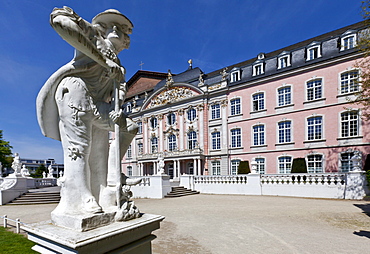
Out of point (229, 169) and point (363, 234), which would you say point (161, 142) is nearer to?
point (229, 169)

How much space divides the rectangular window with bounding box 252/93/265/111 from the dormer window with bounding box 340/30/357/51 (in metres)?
7.68

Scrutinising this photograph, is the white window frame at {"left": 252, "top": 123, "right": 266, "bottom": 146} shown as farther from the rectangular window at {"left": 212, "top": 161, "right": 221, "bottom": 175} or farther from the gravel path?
the gravel path

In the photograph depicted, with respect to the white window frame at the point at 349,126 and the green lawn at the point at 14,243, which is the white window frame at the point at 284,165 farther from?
the green lawn at the point at 14,243

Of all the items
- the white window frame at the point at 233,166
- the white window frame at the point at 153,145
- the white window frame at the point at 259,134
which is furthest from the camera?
the white window frame at the point at 153,145

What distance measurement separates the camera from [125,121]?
2.14 meters

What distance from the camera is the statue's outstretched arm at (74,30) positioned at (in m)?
1.72

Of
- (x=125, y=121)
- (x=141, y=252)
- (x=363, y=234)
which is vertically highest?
(x=125, y=121)

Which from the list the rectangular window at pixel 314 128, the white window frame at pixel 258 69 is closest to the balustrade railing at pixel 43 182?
the white window frame at pixel 258 69

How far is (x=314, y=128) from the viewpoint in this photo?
65.6 ft

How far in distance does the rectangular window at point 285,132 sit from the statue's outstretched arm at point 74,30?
72.6ft

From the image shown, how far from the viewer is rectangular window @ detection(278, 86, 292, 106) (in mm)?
21466

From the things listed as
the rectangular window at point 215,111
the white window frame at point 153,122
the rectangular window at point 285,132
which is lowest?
the rectangular window at point 285,132

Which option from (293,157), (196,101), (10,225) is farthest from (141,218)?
(196,101)

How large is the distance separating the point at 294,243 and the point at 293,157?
1774 cm
